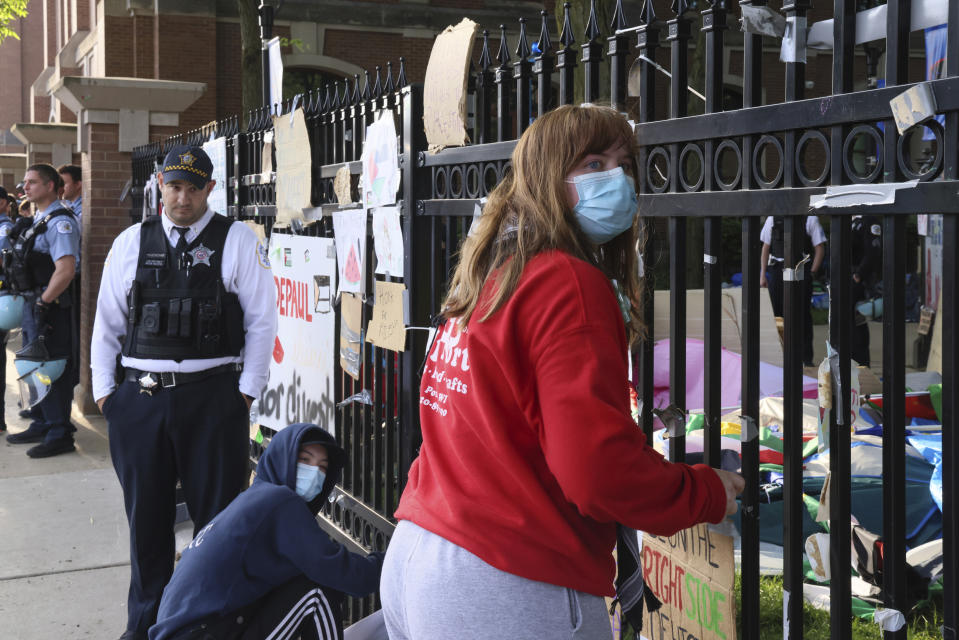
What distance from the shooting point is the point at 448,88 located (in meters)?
3.77

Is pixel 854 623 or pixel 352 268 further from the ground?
pixel 352 268

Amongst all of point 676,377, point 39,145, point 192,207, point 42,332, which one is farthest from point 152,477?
point 39,145

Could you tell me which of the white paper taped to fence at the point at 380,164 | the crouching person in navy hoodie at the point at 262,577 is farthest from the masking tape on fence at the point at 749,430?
the white paper taped to fence at the point at 380,164

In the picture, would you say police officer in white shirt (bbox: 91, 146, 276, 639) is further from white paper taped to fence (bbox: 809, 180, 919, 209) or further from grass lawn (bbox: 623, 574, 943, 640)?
white paper taped to fence (bbox: 809, 180, 919, 209)

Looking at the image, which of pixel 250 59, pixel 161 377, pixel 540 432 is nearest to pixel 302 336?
pixel 161 377

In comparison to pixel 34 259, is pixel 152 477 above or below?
below

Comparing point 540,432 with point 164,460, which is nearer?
point 540,432

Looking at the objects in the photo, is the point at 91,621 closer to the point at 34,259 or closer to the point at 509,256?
the point at 509,256

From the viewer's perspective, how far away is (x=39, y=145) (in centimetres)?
1931

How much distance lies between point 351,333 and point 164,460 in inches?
39.0

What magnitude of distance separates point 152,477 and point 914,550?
3075mm

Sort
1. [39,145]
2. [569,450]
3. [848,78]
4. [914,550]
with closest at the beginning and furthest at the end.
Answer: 1. [569,450]
2. [848,78]
3. [914,550]
4. [39,145]

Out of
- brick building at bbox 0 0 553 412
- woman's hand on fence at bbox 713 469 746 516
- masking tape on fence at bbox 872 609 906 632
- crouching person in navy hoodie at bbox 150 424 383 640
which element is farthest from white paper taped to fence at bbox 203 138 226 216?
brick building at bbox 0 0 553 412

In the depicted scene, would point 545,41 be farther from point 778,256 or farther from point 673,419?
point 778,256
